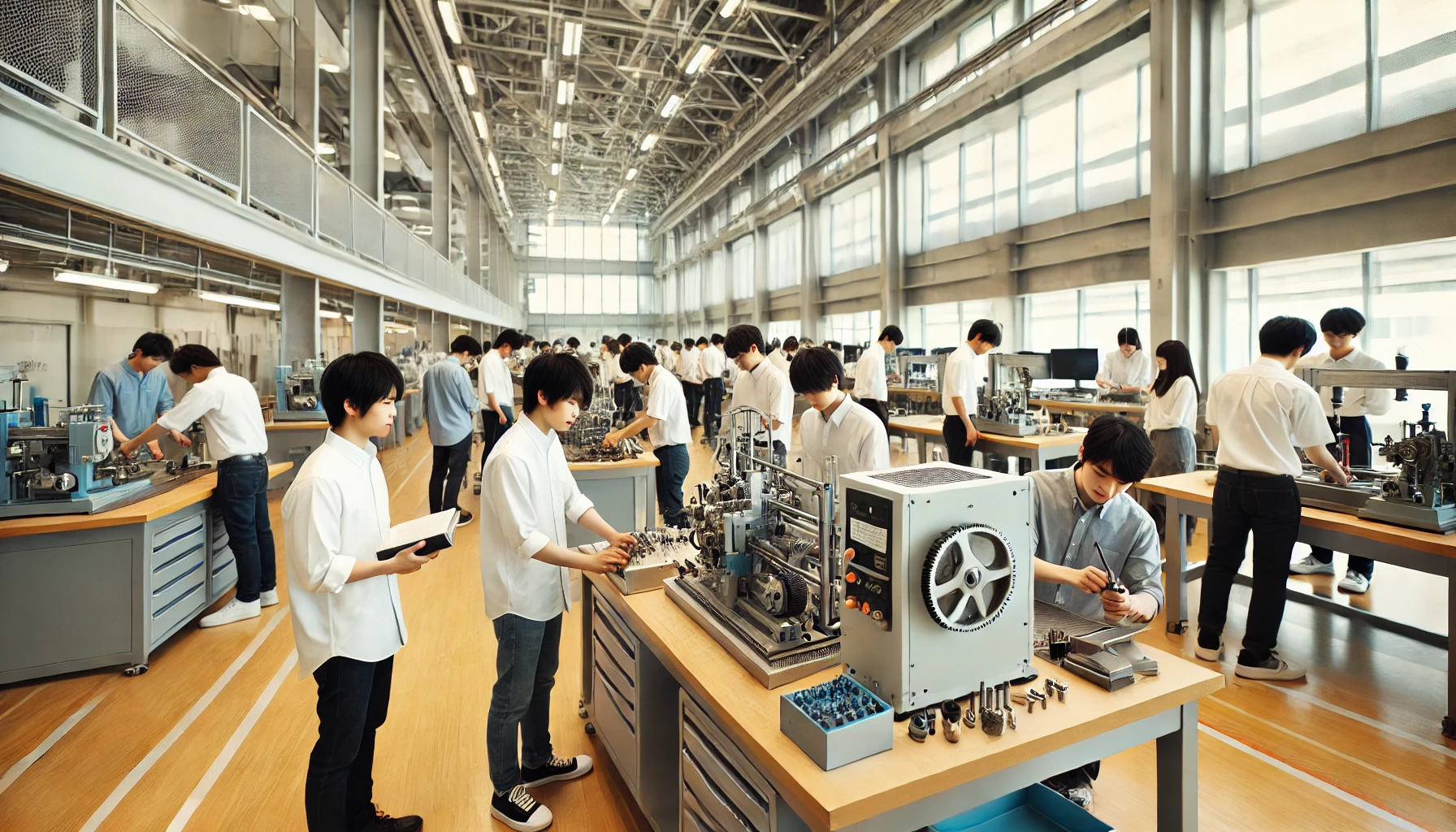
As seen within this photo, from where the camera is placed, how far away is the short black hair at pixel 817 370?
8.67 feet

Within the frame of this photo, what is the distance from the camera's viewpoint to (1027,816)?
61.8 inches

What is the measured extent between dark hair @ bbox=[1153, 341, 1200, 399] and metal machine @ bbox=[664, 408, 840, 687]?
10.7 ft

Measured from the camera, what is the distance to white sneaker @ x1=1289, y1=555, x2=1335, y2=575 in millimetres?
4082

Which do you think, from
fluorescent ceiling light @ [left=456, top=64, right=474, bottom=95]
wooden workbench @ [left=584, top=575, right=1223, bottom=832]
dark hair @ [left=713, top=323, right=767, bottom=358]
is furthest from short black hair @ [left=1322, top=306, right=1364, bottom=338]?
fluorescent ceiling light @ [left=456, top=64, right=474, bottom=95]

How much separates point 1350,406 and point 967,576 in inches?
168

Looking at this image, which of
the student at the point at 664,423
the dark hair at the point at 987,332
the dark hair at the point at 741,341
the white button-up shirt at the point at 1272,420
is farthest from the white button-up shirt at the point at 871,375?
the white button-up shirt at the point at 1272,420

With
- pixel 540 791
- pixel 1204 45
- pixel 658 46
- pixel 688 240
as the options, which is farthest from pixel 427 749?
pixel 688 240

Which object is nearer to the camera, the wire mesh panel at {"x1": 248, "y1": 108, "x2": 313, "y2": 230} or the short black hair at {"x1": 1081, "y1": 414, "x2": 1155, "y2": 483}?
the short black hair at {"x1": 1081, "y1": 414, "x2": 1155, "y2": 483}

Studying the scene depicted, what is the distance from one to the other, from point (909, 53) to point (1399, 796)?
9.90m

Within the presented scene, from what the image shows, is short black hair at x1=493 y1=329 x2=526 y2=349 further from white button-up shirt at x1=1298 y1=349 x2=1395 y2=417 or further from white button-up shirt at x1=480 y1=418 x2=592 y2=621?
white button-up shirt at x1=1298 y1=349 x2=1395 y2=417

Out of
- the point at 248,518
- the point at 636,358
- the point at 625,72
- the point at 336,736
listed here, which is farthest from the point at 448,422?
the point at 625,72

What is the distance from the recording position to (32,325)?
13.4 ft

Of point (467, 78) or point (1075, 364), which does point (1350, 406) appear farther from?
point (467, 78)

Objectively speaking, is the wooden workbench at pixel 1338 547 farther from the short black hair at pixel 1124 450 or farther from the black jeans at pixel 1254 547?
the short black hair at pixel 1124 450
